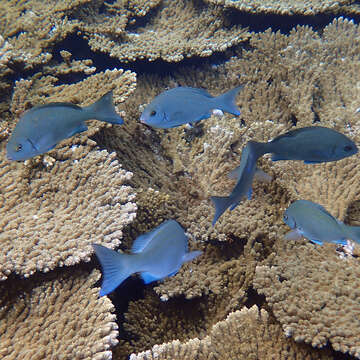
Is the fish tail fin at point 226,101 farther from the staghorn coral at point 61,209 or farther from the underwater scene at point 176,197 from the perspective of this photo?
the staghorn coral at point 61,209

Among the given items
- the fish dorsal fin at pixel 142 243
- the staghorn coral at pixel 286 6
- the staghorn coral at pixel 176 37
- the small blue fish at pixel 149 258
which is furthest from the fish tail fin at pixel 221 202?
the staghorn coral at pixel 286 6

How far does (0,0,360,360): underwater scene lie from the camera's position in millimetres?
2150

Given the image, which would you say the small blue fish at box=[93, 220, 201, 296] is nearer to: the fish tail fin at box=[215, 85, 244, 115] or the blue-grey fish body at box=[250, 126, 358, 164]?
the blue-grey fish body at box=[250, 126, 358, 164]

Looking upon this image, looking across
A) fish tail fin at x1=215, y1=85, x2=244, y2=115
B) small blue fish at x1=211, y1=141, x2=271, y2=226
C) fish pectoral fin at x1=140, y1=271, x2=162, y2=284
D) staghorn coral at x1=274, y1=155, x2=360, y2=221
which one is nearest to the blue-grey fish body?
small blue fish at x1=211, y1=141, x2=271, y2=226

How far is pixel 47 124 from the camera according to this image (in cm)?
209

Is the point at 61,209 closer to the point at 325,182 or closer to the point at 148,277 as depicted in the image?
the point at 148,277

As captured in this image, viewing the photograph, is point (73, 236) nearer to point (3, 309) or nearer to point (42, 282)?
point (42, 282)

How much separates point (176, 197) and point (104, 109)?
1.56m

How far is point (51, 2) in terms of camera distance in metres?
5.14

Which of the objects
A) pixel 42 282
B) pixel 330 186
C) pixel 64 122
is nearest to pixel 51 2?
pixel 64 122

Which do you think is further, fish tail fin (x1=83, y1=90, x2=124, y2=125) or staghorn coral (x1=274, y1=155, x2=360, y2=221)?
staghorn coral (x1=274, y1=155, x2=360, y2=221)

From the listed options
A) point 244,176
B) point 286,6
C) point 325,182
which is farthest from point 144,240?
point 286,6

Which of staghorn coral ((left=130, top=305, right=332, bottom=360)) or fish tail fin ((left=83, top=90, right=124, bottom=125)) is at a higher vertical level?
fish tail fin ((left=83, top=90, right=124, bottom=125))

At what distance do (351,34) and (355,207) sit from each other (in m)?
2.89
